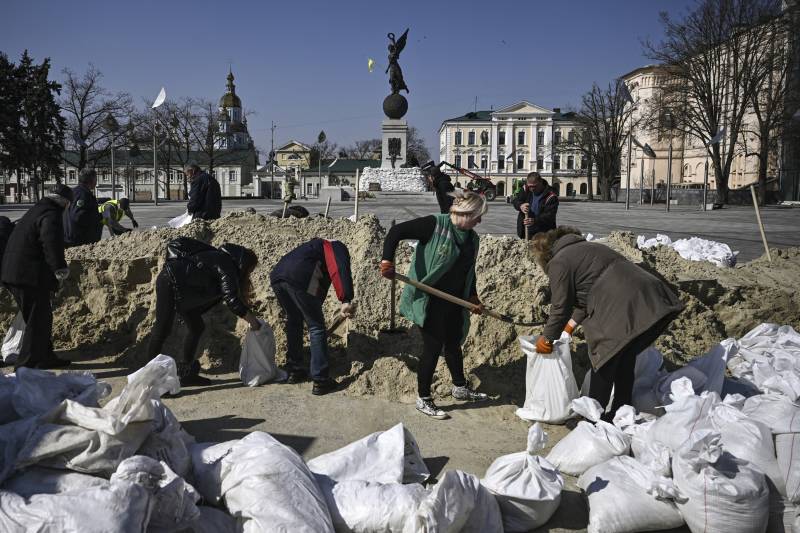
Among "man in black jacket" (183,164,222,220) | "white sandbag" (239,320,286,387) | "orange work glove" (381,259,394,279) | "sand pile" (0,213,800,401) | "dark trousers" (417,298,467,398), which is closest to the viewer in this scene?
"orange work glove" (381,259,394,279)

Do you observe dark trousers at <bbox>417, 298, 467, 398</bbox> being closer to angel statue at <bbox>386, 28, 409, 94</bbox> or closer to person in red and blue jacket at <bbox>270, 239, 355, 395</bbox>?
person in red and blue jacket at <bbox>270, 239, 355, 395</bbox>

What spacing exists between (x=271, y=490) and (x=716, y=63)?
38621 mm

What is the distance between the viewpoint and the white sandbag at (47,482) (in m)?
2.28

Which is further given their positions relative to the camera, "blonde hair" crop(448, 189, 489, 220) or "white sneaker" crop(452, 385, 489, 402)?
"white sneaker" crop(452, 385, 489, 402)

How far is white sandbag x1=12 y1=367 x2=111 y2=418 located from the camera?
9.17 ft

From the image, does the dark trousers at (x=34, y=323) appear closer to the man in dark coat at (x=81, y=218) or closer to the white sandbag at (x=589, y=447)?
the man in dark coat at (x=81, y=218)

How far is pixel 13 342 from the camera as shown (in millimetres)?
5098

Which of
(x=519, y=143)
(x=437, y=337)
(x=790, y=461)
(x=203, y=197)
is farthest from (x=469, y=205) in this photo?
(x=519, y=143)

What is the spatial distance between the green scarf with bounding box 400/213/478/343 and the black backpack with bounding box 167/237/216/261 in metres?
1.52

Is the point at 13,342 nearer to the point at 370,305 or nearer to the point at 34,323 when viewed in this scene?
the point at 34,323

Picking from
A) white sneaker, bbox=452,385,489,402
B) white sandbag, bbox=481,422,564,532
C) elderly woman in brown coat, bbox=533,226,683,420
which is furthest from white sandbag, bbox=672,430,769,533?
white sneaker, bbox=452,385,489,402

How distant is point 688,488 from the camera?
106 inches

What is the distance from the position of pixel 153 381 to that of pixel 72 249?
3.86 meters

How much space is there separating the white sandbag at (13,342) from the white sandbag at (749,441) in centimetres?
507
